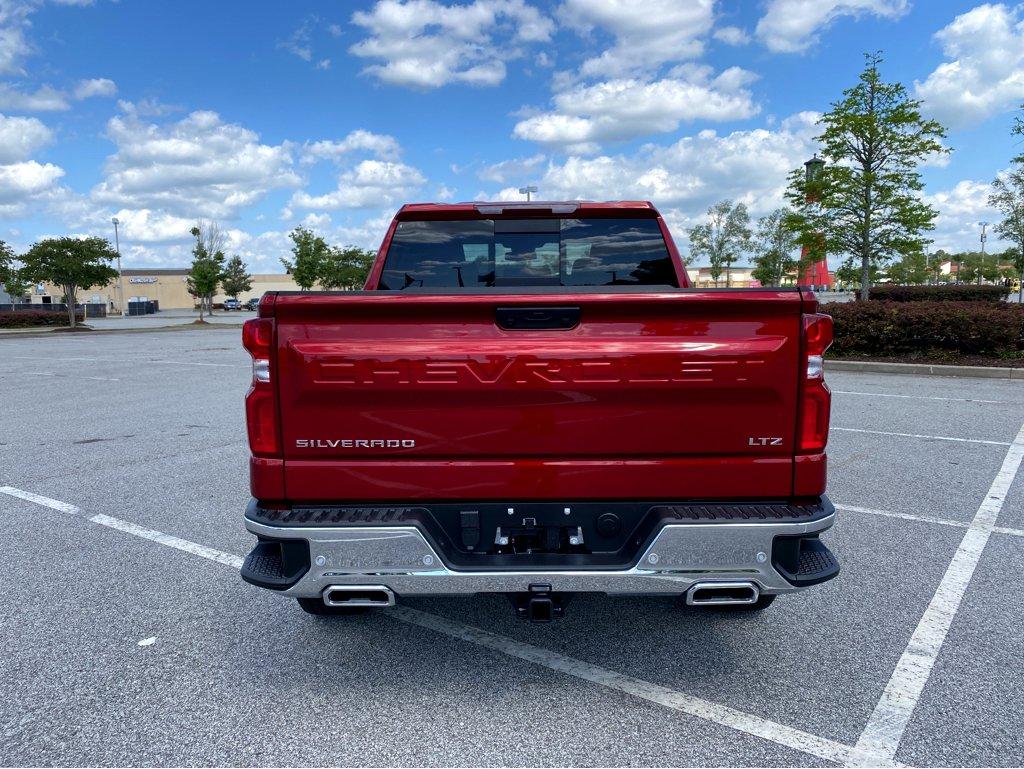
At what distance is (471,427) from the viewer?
2.60 m

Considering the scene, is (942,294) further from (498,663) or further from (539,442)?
(539,442)

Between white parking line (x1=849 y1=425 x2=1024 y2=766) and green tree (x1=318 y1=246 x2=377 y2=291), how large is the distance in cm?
5212

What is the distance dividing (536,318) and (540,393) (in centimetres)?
27

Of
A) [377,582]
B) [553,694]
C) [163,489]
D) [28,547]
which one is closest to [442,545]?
[377,582]

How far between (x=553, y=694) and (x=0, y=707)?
218cm

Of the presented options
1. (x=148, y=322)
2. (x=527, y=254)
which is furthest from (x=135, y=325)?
(x=527, y=254)

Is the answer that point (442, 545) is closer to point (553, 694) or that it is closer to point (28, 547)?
point (553, 694)

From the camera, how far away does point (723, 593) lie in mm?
2662

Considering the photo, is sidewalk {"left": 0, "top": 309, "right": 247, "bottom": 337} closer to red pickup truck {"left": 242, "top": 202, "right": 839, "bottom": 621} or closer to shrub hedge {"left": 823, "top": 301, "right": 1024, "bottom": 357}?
shrub hedge {"left": 823, "top": 301, "right": 1024, "bottom": 357}

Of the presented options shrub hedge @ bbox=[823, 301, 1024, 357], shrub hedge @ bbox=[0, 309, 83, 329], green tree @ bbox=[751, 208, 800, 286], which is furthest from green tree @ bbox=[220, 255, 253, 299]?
shrub hedge @ bbox=[823, 301, 1024, 357]

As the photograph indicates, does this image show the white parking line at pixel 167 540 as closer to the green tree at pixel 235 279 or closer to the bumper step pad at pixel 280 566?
the bumper step pad at pixel 280 566

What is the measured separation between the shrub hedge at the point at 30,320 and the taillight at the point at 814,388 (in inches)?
1860

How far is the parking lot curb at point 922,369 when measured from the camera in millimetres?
12719

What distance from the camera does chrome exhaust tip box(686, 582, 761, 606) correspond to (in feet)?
8.55
